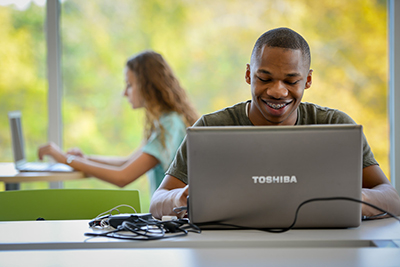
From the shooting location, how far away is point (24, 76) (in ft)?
10.9

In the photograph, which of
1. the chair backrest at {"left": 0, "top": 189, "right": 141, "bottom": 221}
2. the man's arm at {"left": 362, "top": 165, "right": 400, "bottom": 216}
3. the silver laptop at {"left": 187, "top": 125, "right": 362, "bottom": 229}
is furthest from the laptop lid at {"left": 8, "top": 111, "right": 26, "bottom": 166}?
the man's arm at {"left": 362, "top": 165, "right": 400, "bottom": 216}

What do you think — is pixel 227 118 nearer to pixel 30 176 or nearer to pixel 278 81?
pixel 278 81

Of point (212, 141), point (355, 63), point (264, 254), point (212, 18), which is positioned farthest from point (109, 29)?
point (264, 254)

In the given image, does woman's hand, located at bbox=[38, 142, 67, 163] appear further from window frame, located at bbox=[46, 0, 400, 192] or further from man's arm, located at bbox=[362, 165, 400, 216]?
man's arm, located at bbox=[362, 165, 400, 216]

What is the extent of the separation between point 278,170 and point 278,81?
1.91 ft

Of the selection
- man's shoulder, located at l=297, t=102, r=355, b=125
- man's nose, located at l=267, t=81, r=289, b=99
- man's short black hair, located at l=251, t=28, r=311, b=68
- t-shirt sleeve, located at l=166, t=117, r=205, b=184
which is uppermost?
man's short black hair, located at l=251, t=28, r=311, b=68

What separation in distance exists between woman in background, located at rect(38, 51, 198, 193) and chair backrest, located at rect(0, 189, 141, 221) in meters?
0.74

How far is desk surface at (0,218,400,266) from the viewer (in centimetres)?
80

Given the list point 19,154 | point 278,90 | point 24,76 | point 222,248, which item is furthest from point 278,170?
point 24,76

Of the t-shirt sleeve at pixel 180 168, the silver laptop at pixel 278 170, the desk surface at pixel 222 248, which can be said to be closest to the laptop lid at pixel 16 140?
the t-shirt sleeve at pixel 180 168

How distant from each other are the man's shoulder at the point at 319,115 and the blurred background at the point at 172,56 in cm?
150

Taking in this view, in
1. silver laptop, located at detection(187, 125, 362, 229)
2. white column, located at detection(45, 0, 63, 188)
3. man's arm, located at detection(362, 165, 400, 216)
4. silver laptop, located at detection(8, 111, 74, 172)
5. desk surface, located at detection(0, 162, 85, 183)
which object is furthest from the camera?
white column, located at detection(45, 0, 63, 188)

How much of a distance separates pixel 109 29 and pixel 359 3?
6.33 ft

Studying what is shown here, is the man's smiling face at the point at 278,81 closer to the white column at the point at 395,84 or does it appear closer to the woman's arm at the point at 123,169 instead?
the woman's arm at the point at 123,169
